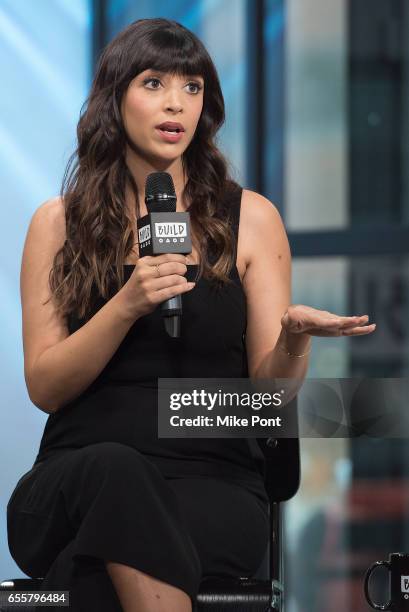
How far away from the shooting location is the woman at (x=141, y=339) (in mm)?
1350

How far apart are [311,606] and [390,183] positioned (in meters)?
1.43

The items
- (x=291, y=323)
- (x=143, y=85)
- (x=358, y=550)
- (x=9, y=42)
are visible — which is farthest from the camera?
(x=358, y=550)

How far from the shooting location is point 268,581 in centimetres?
144

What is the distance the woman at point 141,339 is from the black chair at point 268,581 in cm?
3

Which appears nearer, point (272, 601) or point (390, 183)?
point (272, 601)

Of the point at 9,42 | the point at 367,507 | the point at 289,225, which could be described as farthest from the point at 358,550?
the point at 9,42

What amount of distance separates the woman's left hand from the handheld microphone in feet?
0.48

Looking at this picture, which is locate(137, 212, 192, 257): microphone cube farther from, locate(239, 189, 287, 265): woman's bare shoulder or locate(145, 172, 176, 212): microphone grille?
locate(239, 189, 287, 265): woman's bare shoulder

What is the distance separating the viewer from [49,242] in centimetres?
171

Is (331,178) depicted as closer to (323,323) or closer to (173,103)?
(173,103)

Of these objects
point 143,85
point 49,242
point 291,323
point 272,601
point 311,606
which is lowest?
point 311,606

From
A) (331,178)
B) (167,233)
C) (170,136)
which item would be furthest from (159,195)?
(331,178)

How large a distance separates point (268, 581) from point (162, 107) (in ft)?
2.26

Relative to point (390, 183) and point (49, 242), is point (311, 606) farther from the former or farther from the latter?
point (49, 242)
